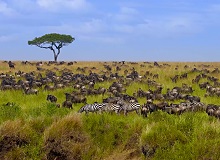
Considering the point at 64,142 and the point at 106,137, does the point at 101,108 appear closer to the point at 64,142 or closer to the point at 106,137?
the point at 106,137

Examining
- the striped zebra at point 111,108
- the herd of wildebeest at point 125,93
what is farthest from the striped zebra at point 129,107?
the striped zebra at point 111,108

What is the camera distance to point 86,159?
12.0 m

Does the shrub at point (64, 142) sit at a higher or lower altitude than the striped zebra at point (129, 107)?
lower

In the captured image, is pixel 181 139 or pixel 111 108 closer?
pixel 181 139

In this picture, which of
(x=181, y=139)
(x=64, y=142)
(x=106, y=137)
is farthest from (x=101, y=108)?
(x=181, y=139)

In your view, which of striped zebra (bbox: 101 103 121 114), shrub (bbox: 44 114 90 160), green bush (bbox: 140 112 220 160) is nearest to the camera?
green bush (bbox: 140 112 220 160)

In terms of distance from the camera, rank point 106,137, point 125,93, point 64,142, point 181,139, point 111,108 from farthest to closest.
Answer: point 125,93 < point 111,108 < point 106,137 < point 64,142 < point 181,139

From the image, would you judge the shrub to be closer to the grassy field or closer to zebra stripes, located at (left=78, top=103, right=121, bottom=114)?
the grassy field

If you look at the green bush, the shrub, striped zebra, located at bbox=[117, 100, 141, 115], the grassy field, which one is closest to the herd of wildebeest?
striped zebra, located at bbox=[117, 100, 141, 115]

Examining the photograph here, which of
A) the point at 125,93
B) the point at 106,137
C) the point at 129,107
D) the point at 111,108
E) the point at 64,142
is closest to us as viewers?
the point at 64,142

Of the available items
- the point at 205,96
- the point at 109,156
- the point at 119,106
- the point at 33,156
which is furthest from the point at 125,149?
the point at 205,96

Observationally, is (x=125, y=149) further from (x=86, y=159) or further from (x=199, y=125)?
(x=199, y=125)

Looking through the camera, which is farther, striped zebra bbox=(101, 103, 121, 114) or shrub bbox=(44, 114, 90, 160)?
striped zebra bbox=(101, 103, 121, 114)

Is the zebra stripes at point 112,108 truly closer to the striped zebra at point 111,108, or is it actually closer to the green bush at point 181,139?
the striped zebra at point 111,108
